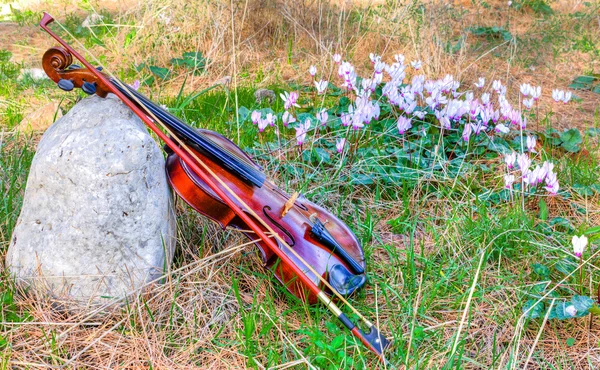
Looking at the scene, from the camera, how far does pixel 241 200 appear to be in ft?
6.58

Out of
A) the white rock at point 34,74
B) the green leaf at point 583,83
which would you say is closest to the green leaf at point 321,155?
the white rock at point 34,74

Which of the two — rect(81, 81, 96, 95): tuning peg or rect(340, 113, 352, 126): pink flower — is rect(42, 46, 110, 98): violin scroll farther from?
rect(340, 113, 352, 126): pink flower

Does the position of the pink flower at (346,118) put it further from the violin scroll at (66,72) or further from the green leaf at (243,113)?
the violin scroll at (66,72)

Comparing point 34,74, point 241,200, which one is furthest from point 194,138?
point 34,74

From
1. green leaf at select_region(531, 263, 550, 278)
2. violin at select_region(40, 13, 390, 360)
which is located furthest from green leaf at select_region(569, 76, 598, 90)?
violin at select_region(40, 13, 390, 360)

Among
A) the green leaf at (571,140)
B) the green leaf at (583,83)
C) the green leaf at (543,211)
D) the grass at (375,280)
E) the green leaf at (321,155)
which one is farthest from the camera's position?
the green leaf at (583,83)

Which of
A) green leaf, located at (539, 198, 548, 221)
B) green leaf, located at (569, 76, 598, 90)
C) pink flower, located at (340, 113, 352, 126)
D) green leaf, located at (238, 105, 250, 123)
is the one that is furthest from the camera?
green leaf, located at (569, 76, 598, 90)

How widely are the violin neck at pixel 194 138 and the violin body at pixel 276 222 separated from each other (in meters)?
0.03

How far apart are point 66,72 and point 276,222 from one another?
2.84ft

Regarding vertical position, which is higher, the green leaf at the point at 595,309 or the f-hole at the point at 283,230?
the f-hole at the point at 283,230

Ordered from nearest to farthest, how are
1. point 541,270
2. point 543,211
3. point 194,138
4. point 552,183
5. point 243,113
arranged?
1. point 194,138
2. point 541,270
3. point 552,183
4. point 543,211
5. point 243,113

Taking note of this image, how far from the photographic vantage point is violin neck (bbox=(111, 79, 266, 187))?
82.1 inches

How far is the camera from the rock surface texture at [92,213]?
208 centimetres

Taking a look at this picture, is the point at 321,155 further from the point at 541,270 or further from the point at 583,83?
the point at 583,83
